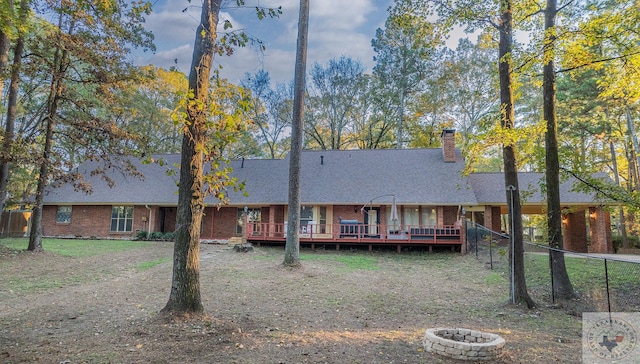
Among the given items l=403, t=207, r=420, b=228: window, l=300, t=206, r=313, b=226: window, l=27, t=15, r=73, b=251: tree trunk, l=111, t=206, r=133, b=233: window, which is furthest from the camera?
l=111, t=206, r=133, b=233: window

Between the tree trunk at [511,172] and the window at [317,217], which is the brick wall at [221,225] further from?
the tree trunk at [511,172]

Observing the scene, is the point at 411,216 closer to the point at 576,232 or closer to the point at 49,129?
the point at 576,232

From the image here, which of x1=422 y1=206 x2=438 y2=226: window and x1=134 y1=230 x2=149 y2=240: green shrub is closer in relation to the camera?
x1=422 y1=206 x2=438 y2=226: window

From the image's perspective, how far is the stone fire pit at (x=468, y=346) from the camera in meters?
4.55

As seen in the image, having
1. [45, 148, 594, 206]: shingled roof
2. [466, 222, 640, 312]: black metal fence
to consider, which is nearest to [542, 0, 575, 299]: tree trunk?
[466, 222, 640, 312]: black metal fence

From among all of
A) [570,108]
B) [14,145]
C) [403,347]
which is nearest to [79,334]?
[403,347]

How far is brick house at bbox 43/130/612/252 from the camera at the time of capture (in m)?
18.1

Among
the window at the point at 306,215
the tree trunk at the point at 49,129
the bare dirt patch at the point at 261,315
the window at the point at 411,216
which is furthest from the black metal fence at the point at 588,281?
the tree trunk at the point at 49,129

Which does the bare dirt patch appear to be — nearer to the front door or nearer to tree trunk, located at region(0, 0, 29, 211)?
tree trunk, located at region(0, 0, 29, 211)

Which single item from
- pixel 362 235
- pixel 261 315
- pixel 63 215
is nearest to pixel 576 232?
pixel 362 235

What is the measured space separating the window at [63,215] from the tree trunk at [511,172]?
25.4 metres

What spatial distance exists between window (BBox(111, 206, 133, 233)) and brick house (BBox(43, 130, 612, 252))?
0.06 m

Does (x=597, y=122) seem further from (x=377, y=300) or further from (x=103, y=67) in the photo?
(x=103, y=67)

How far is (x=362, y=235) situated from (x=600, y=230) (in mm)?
12370
